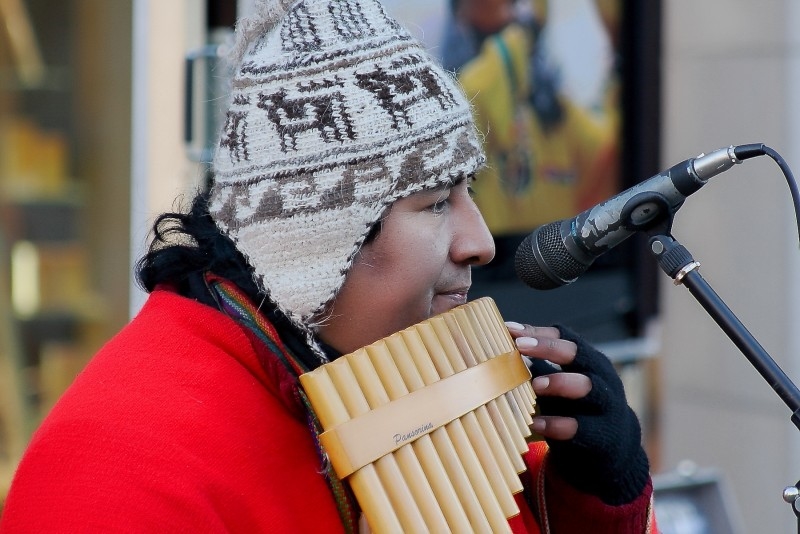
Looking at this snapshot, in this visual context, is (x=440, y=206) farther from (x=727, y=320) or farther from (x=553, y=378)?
(x=727, y=320)

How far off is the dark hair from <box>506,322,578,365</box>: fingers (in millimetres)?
439

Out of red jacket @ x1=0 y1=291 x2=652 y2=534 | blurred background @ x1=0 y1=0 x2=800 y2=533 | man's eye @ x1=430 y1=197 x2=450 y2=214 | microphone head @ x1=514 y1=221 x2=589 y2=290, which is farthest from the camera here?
blurred background @ x1=0 y1=0 x2=800 y2=533

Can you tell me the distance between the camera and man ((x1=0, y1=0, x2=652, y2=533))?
147 centimetres

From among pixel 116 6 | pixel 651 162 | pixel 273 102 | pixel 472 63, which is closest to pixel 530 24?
pixel 472 63

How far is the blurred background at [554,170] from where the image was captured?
3299mm

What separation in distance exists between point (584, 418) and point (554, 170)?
2840mm

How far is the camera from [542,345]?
1767 millimetres

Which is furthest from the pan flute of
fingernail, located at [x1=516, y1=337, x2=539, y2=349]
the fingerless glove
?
the fingerless glove

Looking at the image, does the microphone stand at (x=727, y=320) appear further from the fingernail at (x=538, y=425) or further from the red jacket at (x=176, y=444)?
the red jacket at (x=176, y=444)

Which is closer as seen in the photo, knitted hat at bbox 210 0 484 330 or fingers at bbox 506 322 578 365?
knitted hat at bbox 210 0 484 330

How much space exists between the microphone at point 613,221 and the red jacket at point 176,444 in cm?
44

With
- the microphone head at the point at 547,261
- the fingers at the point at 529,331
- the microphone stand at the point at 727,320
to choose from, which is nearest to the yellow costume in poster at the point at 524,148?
the fingers at the point at 529,331

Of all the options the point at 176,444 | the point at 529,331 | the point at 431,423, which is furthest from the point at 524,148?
the point at 176,444

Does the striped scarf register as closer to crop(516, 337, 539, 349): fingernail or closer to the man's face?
the man's face
